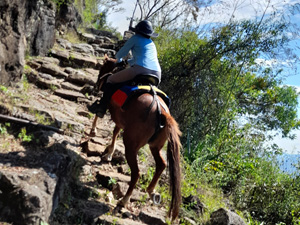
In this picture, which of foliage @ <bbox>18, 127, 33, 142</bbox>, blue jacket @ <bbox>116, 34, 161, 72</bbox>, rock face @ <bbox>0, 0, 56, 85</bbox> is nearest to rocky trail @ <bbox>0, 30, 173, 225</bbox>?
foliage @ <bbox>18, 127, 33, 142</bbox>

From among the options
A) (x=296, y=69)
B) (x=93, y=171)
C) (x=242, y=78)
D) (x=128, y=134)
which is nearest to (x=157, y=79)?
(x=128, y=134)

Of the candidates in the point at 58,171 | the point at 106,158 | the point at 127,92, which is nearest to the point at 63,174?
the point at 58,171

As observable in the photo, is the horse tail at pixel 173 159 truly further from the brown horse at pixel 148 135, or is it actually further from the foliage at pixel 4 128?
the foliage at pixel 4 128

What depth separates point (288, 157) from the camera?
8.49m

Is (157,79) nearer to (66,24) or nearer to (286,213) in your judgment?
(286,213)

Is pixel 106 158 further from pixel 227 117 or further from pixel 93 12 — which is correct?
pixel 93 12

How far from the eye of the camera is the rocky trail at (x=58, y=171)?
130 inches

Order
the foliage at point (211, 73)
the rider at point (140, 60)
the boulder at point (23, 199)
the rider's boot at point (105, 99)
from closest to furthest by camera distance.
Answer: the boulder at point (23, 199)
the rider at point (140, 60)
the rider's boot at point (105, 99)
the foliage at point (211, 73)

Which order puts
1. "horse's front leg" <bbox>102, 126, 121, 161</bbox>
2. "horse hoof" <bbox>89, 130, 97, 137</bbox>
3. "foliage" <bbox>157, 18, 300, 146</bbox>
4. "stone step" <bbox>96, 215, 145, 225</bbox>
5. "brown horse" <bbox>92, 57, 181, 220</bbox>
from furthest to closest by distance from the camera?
1. "foliage" <bbox>157, 18, 300, 146</bbox>
2. "horse hoof" <bbox>89, 130, 97, 137</bbox>
3. "horse's front leg" <bbox>102, 126, 121, 161</bbox>
4. "brown horse" <bbox>92, 57, 181, 220</bbox>
5. "stone step" <bbox>96, 215, 145, 225</bbox>

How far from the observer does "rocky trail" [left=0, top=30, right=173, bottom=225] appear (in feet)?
10.9

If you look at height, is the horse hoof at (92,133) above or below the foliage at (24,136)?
above

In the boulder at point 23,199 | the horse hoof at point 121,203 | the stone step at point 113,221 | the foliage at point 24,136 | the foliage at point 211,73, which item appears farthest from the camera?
the foliage at point 211,73

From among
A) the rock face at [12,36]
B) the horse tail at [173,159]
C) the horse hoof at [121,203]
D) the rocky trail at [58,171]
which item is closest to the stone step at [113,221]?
the rocky trail at [58,171]

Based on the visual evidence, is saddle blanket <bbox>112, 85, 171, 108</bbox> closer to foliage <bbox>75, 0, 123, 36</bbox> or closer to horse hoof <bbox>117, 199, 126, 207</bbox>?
horse hoof <bbox>117, 199, 126, 207</bbox>
